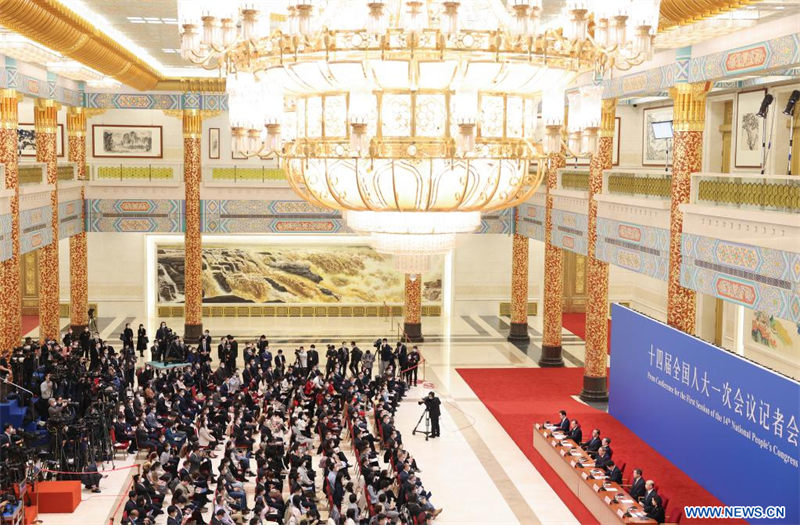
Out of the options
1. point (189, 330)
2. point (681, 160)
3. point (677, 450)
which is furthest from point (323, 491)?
point (189, 330)

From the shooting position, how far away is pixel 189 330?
995 inches

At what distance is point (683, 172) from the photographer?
1512 cm

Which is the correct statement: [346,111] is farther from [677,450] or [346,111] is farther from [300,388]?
[300,388]

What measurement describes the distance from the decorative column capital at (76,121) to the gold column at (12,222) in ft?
18.5

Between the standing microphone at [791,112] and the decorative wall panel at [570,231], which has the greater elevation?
the standing microphone at [791,112]

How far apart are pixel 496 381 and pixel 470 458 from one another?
5.72 metres

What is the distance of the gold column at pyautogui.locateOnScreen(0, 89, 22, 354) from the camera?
18.8m

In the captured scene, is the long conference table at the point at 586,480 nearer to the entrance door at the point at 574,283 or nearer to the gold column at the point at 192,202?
the gold column at the point at 192,202

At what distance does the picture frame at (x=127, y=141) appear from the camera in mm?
29094

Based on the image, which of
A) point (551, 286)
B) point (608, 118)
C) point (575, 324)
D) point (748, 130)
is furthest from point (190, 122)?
point (748, 130)

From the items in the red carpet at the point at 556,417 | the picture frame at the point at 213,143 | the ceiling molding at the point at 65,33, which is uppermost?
the ceiling molding at the point at 65,33

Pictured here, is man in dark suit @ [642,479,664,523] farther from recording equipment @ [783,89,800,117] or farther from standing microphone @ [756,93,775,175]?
recording equipment @ [783,89,800,117]

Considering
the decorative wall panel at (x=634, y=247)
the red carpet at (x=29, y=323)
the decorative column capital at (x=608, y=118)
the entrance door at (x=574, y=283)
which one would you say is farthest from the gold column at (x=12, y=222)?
the entrance door at (x=574, y=283)

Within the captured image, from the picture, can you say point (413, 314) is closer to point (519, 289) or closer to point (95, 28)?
point (519, 289)
